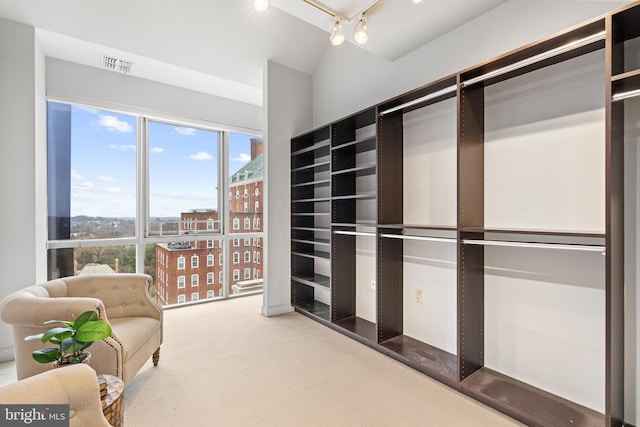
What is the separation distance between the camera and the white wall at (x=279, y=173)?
149 inches

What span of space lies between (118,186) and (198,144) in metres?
1.17

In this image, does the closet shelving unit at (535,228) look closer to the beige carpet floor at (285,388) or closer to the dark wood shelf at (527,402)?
the dark wood shelf at (527,402)

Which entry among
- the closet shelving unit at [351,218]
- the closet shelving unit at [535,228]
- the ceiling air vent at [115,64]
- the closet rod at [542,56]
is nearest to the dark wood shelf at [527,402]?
the closet shelving unit at [535,228]

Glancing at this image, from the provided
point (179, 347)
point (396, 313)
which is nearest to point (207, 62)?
point (179, 347)

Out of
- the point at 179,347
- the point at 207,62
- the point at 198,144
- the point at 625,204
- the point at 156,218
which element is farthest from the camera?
the point at 198,144

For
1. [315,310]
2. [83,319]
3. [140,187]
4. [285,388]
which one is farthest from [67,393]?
[140,187]

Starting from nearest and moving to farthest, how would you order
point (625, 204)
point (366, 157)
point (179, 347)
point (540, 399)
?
point (625, 204)
point (540, 399)
point (179, 347)
point (366, 157)

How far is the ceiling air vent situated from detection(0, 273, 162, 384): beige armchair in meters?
2.46

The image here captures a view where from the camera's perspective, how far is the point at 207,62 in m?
3.60

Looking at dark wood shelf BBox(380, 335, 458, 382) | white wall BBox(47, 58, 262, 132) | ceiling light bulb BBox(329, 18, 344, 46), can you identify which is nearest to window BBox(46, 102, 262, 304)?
white wall BBox(47, 58, 262, 132)

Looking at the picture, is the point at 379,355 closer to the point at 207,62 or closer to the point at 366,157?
the point at 366,157

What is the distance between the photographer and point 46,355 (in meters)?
1.37

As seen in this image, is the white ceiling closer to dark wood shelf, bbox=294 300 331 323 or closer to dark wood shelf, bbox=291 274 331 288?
dark wood shelf, bbox=291 274 331 288

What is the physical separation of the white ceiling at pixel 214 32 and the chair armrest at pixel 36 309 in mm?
2559
